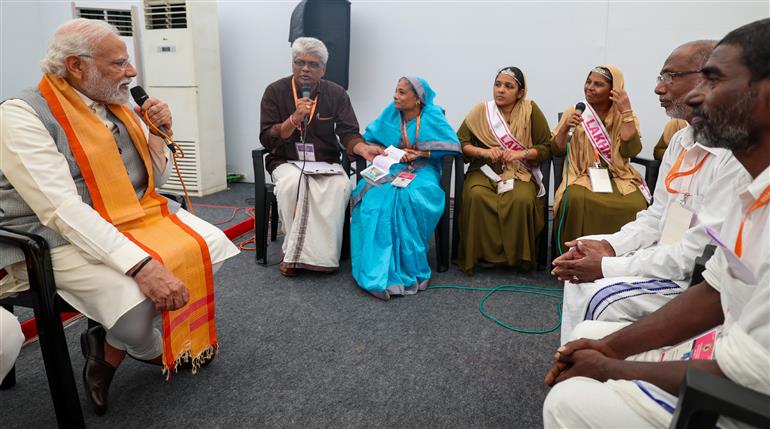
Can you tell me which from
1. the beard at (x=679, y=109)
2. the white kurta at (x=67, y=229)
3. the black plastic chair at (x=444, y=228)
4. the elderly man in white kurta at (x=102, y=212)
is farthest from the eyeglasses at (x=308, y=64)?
the beard at (x=679, y=109)

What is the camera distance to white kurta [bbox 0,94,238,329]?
4.84 feet

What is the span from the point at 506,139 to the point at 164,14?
3362 millimetres

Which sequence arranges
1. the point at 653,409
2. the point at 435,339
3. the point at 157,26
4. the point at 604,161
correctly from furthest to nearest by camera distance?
1. the point at 157,26
2. the point at 604,161
3. the point at 435,339
4. the point at 653,409

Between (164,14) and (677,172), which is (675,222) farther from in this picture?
(164,14)

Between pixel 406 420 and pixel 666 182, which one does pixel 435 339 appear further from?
pixel 666 182

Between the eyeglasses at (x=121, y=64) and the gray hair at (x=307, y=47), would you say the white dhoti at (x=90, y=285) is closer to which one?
the eyeglasses at (x=121, y=64)

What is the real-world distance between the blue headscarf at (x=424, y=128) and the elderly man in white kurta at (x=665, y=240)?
135cm

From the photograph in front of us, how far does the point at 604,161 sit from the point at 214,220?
2856 mm

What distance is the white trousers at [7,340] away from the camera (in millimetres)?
1285

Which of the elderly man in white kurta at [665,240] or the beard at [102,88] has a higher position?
the beard at [102,88]

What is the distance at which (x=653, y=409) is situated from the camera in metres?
0.90

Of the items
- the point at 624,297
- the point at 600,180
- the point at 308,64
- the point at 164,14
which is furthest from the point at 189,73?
the point at 624,297

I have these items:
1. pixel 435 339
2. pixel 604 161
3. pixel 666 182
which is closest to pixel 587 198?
pixel 604 161

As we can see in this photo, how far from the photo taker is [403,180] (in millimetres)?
2898
